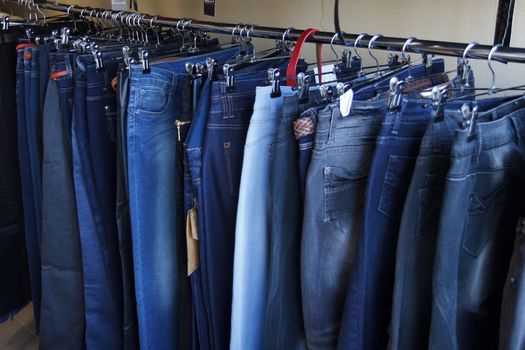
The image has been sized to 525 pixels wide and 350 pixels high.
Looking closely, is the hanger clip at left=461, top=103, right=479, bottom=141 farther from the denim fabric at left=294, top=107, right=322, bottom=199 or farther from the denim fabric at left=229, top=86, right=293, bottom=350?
the denim fabric at left=229, top=86, right=293, bottom=350

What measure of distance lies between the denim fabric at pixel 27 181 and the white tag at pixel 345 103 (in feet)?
2.87

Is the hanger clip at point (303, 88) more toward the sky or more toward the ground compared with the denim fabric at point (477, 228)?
more toward the sky

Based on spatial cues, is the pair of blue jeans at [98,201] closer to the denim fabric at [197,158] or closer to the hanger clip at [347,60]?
the denim fabric at [197,158]

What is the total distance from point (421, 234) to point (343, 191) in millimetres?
118

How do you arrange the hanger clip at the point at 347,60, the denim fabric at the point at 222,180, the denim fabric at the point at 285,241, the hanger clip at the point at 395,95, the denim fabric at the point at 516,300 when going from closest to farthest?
the denim fabric at the point at 516,300
the hanger clip at the point at 395,95
the denim fabric at the point at 285,241
the denim fabric at the point at 222,180
the hanger clip at the point at 347,60

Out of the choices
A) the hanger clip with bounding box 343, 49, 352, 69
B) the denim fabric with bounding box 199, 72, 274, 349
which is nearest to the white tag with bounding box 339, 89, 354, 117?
Result: the denim fabric with bounding box 199, 72, 274, 349

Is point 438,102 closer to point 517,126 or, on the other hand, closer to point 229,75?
point 517,126

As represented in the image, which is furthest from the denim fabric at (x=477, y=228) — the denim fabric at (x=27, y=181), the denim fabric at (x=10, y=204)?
the denim fabric at (x=10, y=204)

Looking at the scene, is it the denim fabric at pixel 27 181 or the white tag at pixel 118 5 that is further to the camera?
the white tag at pixel 118 5

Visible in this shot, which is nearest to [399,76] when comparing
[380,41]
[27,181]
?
[380,41]

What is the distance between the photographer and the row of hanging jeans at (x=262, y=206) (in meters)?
0.56

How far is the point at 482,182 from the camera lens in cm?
54

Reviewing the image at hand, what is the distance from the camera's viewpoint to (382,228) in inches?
24.5

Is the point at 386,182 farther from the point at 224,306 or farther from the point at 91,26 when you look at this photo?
the point at 91,26
